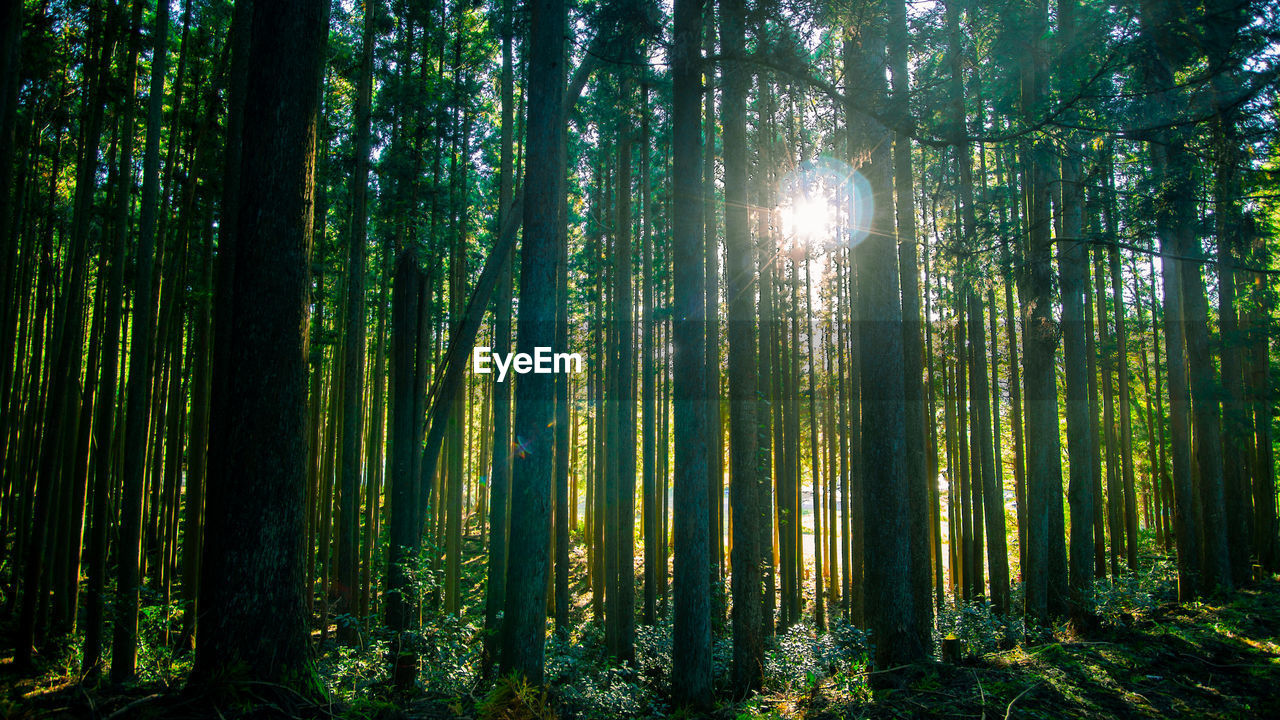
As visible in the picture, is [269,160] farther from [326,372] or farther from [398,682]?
[326,372]

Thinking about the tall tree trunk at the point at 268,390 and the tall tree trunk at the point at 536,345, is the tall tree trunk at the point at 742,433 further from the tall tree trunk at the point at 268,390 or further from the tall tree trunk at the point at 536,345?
the tall tree trunk at the point at 268,390

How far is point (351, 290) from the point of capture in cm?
805

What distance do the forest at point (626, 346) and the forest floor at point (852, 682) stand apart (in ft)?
0.18

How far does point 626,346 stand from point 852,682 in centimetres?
671

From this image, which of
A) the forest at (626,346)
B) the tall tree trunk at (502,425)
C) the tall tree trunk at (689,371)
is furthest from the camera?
the tall tree trunk at (502,425)

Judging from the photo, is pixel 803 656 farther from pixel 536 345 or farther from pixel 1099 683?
pixel 536 345

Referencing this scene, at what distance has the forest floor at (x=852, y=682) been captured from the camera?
3.21 metres

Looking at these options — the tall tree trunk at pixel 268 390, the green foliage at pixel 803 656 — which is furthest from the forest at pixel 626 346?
the green foliage at pixel 803 656

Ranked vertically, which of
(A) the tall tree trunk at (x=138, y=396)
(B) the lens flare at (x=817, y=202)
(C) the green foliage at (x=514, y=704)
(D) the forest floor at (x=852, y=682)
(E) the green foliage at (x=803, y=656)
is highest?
(B) the lens flare at (x=817, y=202)

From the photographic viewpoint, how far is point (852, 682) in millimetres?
4965

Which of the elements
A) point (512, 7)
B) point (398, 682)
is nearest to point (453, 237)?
point (512, 7)

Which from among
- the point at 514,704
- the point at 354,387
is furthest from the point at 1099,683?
the point at 354,387

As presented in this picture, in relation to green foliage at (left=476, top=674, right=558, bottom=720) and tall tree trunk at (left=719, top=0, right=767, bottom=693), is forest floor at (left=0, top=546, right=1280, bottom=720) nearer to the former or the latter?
green foliage at (left=476, top=674, right=558, bottom=720)

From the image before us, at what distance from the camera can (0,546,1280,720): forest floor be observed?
127 inches
